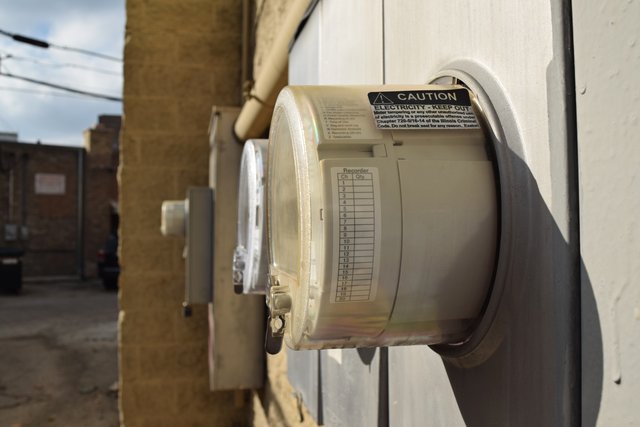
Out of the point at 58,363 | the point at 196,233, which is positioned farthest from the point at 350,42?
the point at 58,363

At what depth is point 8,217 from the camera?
12.4m

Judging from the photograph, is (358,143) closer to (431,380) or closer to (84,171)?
(431,380)

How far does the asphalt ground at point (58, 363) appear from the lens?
4207 mm

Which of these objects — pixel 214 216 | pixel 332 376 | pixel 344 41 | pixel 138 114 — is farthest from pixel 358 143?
Result: pixel 138 114

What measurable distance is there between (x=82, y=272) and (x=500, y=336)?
1347 cm

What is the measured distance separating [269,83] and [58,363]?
477 cm

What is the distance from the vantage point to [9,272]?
10.2 metres

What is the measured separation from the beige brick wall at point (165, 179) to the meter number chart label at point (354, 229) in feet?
8.90

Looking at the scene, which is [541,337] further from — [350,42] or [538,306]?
[350,42]

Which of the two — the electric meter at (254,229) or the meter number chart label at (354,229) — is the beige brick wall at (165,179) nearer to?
the electric meter at (254,229)

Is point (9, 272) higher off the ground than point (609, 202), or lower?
lower

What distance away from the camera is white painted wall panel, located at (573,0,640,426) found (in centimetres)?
42

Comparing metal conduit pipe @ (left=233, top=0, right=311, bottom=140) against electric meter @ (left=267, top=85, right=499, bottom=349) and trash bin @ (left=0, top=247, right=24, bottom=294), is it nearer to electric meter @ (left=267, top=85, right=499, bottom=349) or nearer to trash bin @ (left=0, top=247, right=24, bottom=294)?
electric meter @ (left=267, top=85, right=499, bottom=349)

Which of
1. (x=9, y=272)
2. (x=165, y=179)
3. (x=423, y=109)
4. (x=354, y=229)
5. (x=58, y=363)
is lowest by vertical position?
(x=58, y=363)
